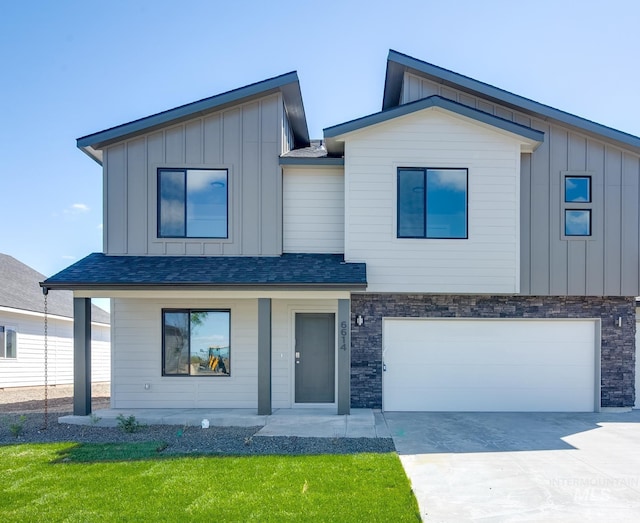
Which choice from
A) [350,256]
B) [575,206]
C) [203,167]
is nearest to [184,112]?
[203,167]

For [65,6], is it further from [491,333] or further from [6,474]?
[491,333]

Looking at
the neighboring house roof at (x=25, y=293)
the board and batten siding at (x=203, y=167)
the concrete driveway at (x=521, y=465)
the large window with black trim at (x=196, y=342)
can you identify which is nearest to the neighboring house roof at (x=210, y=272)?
the board and batten siding at (x=203, y=167)

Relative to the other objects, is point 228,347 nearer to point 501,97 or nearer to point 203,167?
point 203,167

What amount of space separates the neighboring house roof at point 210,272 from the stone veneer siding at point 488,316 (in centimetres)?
130

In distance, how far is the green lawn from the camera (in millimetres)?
4586

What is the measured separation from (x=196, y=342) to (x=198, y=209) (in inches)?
116

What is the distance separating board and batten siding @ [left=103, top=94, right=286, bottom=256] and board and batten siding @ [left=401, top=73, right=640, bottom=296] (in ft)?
18.2

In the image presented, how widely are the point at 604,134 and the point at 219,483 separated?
10117mm

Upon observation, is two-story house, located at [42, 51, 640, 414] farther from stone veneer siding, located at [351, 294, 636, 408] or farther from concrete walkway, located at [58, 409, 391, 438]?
concrete walkway, located at [58, 409, 391, 438]

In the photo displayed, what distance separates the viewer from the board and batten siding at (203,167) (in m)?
9.62

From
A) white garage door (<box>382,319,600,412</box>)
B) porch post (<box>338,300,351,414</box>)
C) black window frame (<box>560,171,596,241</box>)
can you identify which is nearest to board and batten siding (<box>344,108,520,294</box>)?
porch post (<box>338,300,351,414</box>)

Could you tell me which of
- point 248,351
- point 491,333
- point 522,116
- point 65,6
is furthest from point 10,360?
point 522,116

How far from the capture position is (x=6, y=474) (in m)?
5.72

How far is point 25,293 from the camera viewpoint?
53.2ft
